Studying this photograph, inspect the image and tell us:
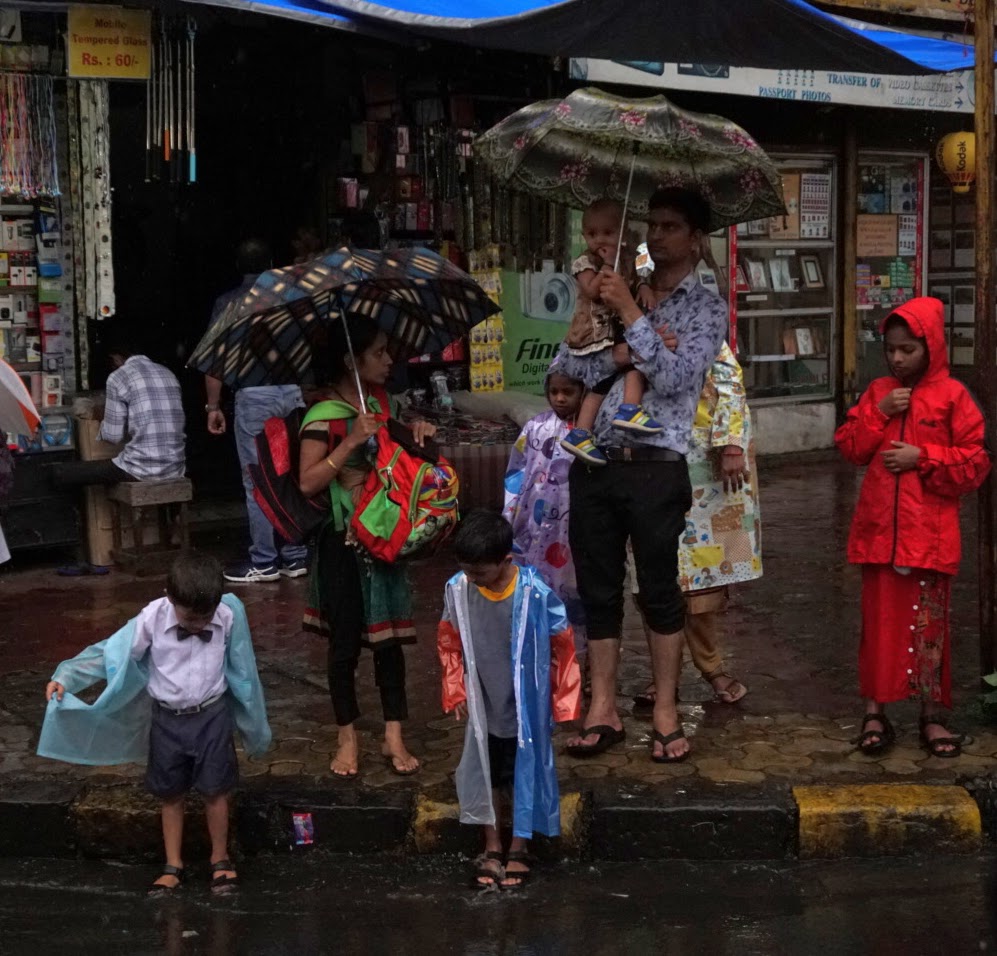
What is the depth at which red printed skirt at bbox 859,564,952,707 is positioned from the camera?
5531mm

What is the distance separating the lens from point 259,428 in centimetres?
869

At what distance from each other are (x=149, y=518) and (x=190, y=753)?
4.37 metres

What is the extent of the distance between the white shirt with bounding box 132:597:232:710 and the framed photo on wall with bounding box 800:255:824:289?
8.86 meters

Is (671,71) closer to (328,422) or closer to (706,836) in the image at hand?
(328,422)

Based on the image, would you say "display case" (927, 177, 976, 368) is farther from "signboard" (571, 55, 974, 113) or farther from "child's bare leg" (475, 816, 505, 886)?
"child's bare leg" (475, 816, 505, 886)

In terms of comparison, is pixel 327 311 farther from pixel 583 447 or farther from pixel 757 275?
pixel 757 275

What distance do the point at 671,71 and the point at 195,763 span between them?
23.0 ft

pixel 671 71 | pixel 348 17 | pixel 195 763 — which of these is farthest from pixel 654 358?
pixel 671 71

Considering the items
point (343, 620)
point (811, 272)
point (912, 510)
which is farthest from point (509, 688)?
point (811, 272)

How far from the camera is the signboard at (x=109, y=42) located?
26.3ft

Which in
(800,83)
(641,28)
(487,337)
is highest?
(800,83)

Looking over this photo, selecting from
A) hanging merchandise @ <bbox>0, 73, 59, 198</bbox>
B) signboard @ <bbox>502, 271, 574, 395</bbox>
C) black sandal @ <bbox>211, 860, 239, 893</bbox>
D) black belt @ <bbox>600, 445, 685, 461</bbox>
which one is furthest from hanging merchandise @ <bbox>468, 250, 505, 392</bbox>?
black sandal @ <bbox>211, 860, 239, 893</bbox>

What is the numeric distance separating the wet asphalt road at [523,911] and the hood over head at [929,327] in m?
1.69

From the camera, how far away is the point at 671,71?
34.4ft
